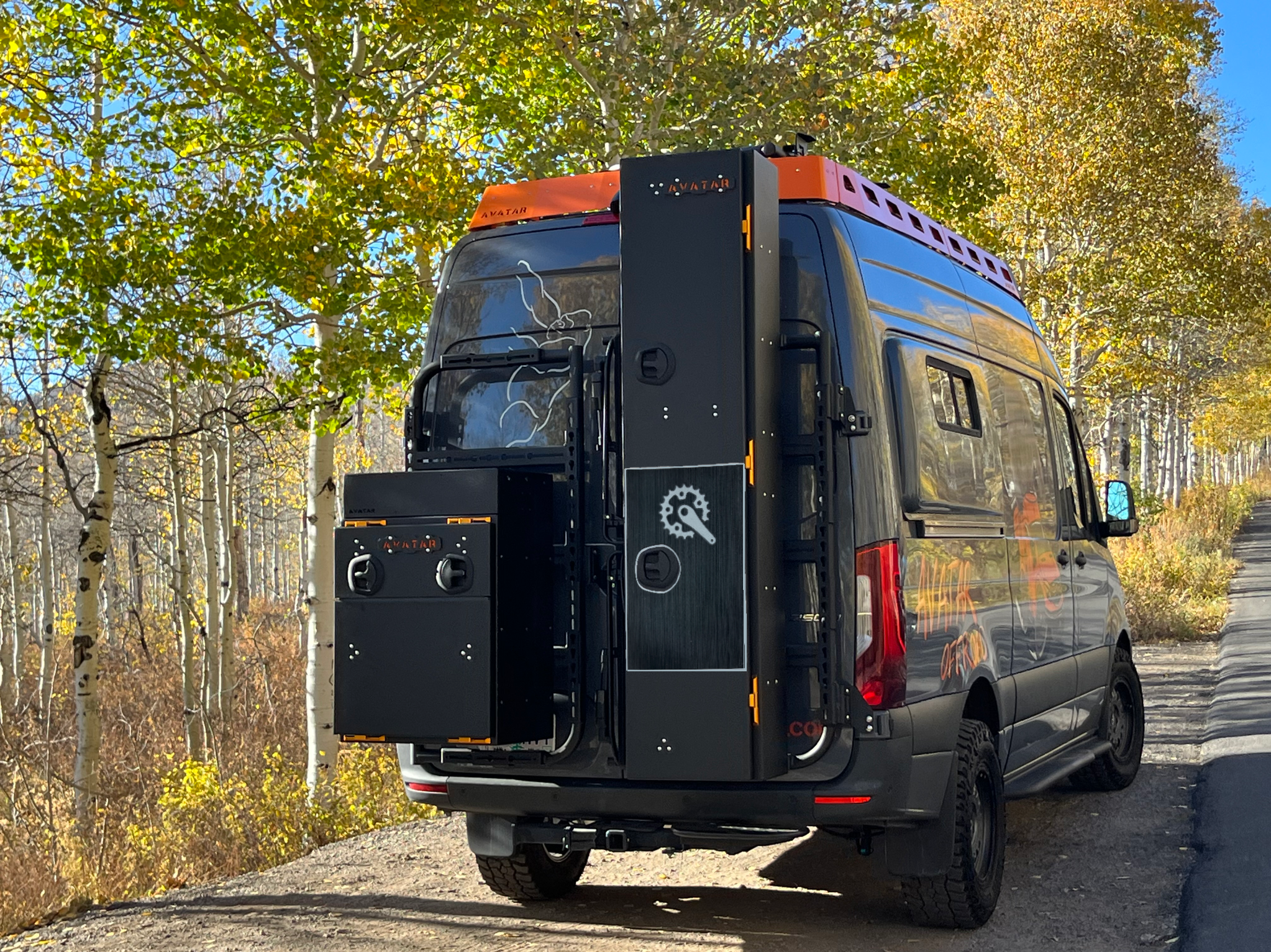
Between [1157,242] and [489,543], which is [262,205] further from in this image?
[1157,242]

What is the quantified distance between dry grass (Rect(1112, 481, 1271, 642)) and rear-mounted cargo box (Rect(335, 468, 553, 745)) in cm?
1350

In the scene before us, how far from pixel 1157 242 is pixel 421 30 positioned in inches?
589

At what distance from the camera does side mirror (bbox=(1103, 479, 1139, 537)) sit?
26.9 ft

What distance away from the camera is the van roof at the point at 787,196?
5387mm

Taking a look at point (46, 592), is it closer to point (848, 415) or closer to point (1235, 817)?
point (1235, 817)

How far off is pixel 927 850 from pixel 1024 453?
2434mm

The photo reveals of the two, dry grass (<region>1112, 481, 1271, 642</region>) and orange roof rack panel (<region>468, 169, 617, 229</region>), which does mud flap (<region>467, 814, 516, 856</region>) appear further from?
dry grass (<region>1112, 481, 1271, 642</region>)

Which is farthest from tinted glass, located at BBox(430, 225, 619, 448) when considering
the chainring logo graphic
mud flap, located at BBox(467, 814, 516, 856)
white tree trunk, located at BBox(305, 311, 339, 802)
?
white tree trunk, located at BBox(305, 311, 339, 802)

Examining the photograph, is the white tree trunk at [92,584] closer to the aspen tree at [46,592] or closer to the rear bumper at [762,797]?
the aspen tree at [46,592]

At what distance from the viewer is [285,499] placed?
4453 centimetres

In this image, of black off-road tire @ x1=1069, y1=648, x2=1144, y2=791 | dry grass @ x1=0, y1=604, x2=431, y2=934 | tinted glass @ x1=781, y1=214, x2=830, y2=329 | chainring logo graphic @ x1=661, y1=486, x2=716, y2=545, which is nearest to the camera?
chainring logo graphic @ x1=661, y1=486, x2=716, y2=545

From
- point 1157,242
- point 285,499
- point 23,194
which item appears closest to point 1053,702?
point 23,194

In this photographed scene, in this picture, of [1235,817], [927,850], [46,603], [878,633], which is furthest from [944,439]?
[46,603]

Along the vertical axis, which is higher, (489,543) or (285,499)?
(285,499)
